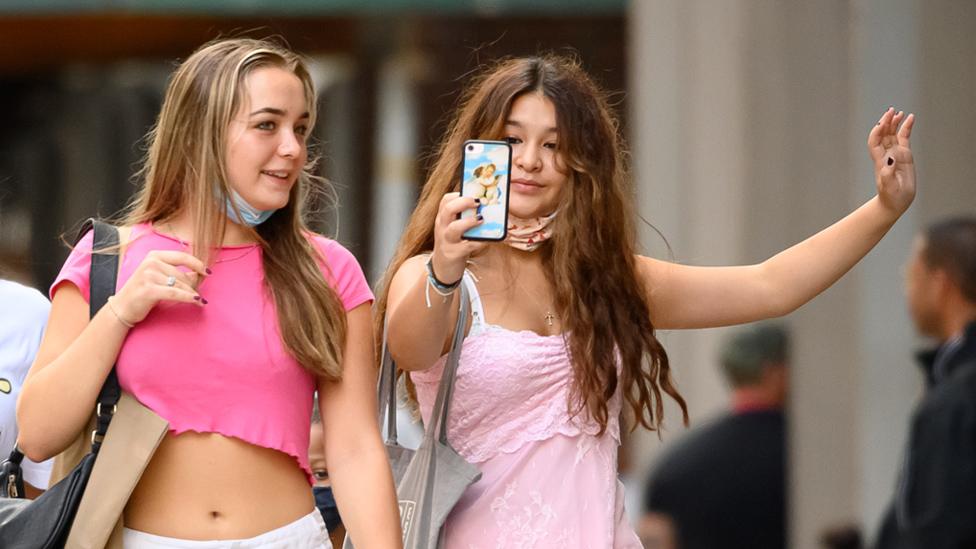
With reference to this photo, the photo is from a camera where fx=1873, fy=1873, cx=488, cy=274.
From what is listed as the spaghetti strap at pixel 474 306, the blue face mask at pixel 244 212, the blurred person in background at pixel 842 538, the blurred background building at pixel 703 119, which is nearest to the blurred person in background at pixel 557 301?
the spaghetti strap at pixel 474 306

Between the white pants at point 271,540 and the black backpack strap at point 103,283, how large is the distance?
22 centimetres

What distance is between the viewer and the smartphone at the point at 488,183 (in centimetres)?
407

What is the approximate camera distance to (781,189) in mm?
10531

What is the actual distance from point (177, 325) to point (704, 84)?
7757 mm

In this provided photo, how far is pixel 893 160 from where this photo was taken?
182 inches

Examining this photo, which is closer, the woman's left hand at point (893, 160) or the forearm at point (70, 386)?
the forearm at point (70, 386)

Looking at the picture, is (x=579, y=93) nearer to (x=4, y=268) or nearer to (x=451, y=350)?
(x=451, y=350)

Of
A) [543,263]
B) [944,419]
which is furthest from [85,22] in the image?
[543,263]

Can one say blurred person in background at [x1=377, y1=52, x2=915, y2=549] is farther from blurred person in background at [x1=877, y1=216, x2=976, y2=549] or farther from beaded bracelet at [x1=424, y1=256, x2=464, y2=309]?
blurred person in background at [x1=877, y1=216, x2=976, y2=549]

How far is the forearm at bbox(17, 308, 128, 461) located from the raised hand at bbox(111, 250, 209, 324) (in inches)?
1.6

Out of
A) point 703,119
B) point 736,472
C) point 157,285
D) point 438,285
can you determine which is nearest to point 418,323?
point 438,285

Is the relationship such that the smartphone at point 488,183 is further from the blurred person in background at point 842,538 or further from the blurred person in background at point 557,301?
the blurred person in background at point 842,538

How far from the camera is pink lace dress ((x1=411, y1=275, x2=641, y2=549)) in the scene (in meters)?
4.38

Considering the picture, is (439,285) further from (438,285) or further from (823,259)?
(823,259)
